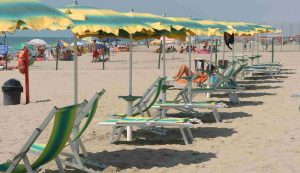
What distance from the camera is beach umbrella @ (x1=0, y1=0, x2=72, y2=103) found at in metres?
4.64

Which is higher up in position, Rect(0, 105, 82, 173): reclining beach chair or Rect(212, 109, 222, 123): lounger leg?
Rect(0, 105, 82, 173): reclining beach chair

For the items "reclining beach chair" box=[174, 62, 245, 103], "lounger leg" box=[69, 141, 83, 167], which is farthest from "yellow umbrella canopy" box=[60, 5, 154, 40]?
"reclining beach chair" box=[174, 62, 245, 103]

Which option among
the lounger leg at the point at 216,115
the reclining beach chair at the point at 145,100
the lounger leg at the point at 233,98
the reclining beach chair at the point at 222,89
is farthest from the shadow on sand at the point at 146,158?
the lounger leg at the point at 233,98

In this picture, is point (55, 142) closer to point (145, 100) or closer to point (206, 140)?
point (206, 140)

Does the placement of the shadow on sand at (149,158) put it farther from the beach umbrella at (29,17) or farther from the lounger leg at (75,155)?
the beach umbrella at (29,17)

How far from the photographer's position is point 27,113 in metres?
11.2

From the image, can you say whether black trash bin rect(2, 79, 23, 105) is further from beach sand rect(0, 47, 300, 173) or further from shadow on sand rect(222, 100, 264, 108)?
shadow on sand rect(222, 100, 264, 108)

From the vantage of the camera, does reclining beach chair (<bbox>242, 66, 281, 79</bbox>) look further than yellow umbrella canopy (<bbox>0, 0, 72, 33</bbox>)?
Yes

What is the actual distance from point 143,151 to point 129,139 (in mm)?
832

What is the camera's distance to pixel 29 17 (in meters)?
4.79

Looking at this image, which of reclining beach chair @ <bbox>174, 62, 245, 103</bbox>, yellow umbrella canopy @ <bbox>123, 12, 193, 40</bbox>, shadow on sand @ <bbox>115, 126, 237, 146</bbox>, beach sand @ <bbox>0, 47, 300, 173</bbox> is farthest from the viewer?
reclining beach chair @ <bbox>174, 62, 245, 103</bbox>

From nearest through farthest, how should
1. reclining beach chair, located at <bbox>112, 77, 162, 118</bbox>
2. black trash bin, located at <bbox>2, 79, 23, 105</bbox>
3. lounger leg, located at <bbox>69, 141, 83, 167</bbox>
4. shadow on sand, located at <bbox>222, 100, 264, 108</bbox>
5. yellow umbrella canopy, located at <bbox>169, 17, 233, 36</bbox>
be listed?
lounger leg, located at <bbox>69, 141, 83, 167</bbox>, reclining beach chair, located at <bbox>112, 77, 162, 118</bbox>, yellow umbrella canopy, located at <bbox>169, 17, 233, 36</bbox>, shadow on sand, located at <bbox>222, 100, 264, 108</bbox>, black trash bin, located at <bbox>2, 79, 23, 105</bbox>

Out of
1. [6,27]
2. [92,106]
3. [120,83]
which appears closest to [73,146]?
[92,106]

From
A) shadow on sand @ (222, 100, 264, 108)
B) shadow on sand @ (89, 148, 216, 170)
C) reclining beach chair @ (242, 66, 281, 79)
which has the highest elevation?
reclining beach chair @ (242, 66, 281, 79)
